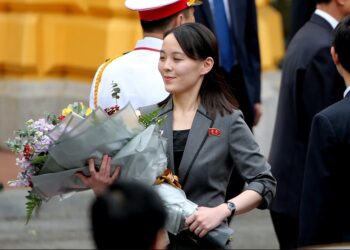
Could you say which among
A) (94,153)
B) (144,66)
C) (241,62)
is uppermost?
(144,66)

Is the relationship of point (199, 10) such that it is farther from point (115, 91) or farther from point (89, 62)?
point (89, 62)

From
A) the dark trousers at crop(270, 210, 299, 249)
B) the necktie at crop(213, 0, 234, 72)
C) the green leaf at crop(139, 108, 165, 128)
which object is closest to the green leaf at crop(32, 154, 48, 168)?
the green leaf at crop(139, 108, 165, 128)

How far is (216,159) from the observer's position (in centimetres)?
546

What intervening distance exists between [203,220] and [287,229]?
9.56 feet

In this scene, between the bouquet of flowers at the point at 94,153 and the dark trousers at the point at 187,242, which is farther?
the dark trousers at the point at 187,242

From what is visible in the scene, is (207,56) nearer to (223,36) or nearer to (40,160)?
(40,160)

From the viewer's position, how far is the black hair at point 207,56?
558 centimetres

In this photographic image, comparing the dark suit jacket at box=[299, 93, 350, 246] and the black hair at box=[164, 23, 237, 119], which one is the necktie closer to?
the dark suit jacket at box=[299, 93, 350, 246]

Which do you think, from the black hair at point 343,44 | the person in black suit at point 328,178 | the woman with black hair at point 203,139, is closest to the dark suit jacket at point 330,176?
the person in black suit at point 328,178

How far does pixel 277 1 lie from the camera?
56.1ft

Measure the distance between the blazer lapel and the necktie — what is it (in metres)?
3.50

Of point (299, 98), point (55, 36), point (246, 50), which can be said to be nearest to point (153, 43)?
point (299, 98)

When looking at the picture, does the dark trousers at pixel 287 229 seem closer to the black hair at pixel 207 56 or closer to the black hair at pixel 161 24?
the black hair at pixel 161 24

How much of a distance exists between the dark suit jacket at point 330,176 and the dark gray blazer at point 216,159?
1.39ft
